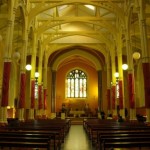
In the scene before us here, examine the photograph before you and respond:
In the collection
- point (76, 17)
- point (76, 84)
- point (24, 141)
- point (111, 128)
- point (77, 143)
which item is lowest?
point (77, 143)

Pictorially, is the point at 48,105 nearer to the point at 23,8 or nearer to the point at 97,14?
the point at 97,14

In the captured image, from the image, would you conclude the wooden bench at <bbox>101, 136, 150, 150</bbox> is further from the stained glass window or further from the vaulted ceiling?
the stained glass window

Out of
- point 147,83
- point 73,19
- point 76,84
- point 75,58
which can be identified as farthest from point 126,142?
point 76,84

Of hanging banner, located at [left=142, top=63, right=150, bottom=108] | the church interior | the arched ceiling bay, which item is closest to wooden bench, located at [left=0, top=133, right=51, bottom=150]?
the church interior

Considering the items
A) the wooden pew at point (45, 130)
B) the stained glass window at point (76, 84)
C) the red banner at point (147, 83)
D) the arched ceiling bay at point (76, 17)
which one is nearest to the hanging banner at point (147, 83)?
the red banner at point (147, 83)

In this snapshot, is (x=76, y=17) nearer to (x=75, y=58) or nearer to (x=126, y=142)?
(x=75, y=58)

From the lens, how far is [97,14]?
21812 millimetres

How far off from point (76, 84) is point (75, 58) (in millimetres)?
4688

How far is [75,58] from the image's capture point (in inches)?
1494

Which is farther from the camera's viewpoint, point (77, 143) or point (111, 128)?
point (77, 143)

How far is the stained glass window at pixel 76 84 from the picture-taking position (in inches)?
1532

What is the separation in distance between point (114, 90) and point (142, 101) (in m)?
6.53

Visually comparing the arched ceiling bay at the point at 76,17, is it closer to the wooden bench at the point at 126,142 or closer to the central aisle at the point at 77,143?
the central aisle at the point at 77,143

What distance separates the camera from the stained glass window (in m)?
38.9
